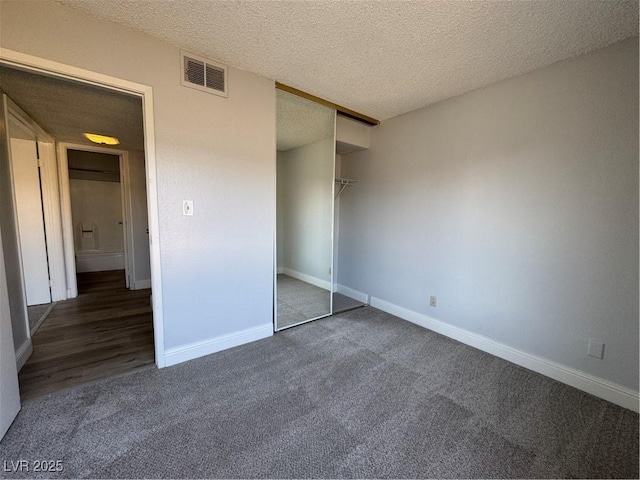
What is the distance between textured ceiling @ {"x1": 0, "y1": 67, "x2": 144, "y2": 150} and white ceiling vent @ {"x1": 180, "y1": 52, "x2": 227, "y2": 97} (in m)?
0.51

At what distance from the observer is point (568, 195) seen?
6.54ft

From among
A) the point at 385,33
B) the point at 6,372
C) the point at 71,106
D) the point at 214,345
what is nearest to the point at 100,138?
the point at 71,106

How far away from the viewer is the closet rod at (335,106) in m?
2.57

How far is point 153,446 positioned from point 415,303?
2644 mm

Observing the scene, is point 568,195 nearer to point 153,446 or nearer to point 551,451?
point 551,451

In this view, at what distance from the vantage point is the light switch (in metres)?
2.11

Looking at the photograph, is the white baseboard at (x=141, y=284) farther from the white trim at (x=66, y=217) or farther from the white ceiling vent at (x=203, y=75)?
the white ceiling vent at (x=203, y=75)

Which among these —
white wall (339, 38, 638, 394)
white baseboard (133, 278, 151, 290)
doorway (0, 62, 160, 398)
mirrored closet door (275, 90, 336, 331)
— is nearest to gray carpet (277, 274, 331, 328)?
mirrored closet door (275, 90, 336, 331)

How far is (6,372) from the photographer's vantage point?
1.49 m

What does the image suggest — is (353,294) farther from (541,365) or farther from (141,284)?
(141,284)

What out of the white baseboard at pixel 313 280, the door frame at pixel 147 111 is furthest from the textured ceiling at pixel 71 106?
the white baseboard at pixel 313 280

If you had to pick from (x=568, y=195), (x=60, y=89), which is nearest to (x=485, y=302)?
(x=568, y=195)

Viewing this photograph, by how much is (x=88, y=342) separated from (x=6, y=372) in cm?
111

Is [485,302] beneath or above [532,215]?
beneath
